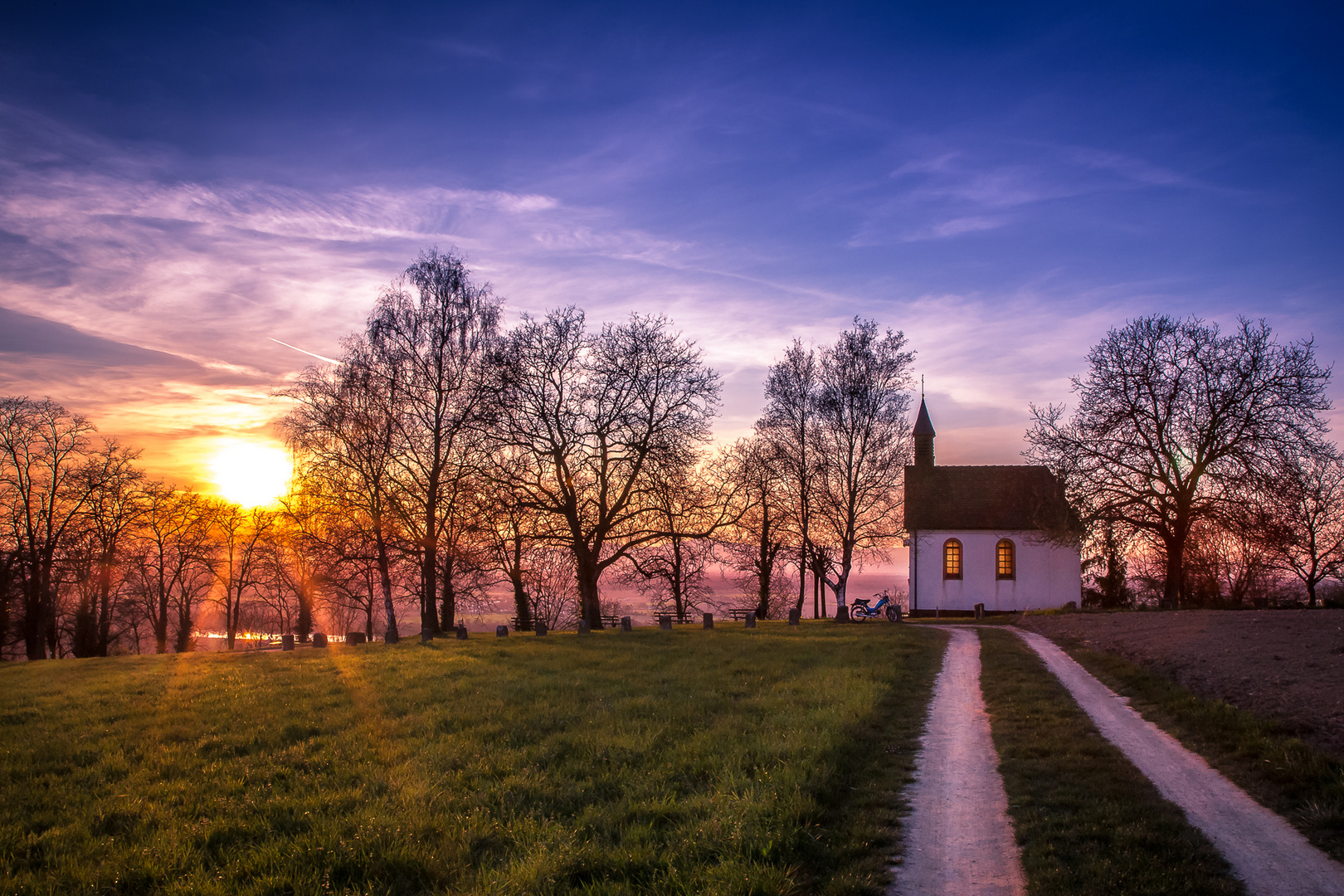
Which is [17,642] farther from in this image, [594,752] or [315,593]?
[594,752]

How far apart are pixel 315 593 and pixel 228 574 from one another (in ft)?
35.4

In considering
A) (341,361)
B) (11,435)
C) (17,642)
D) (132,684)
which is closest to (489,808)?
(132,684)

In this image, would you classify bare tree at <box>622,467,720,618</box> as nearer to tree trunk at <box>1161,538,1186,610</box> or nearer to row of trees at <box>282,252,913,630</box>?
row of trees at <box>282,252,913,630</box>

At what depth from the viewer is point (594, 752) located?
864 cm

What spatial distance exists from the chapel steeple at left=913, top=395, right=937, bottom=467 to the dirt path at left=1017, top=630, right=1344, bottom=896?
32.9 meters

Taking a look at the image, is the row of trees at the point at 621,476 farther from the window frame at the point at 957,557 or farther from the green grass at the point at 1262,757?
the green grass at the point at 1262,757

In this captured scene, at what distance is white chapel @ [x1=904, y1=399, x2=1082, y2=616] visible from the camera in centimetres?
3809

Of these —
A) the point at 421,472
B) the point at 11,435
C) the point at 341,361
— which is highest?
the point at 341,361

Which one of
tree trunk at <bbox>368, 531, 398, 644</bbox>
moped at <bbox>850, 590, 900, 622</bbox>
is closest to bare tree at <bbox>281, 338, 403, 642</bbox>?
tree trunk at <bbox>368, 531, 398, 644</bbox>

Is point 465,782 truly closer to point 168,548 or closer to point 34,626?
point 34,626

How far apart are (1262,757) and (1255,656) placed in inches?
242

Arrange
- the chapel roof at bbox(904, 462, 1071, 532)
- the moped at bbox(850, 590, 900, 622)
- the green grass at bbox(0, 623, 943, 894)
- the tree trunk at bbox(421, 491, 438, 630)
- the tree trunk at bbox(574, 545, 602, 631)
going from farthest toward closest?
the chapel roof at bbox(904, 462, 1071, 532) → the moped at bbox(850, 590, 900, 622) → the tree trunk at bbox(574, 545, 602, 631) → the tree trunk at bbox(421, 491, 438, 630) → the green grass at bbox(0, 623, 943, 894)

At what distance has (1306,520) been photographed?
29453mm

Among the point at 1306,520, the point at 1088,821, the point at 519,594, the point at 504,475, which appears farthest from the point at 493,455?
the point at 1306,520
